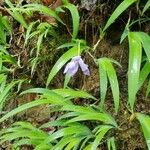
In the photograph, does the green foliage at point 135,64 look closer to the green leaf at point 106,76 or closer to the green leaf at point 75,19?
the green leaf at point 106,76

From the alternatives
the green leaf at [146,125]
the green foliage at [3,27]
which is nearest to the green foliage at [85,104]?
the green leaf at [146,125]

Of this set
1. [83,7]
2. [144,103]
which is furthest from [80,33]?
[144,103]

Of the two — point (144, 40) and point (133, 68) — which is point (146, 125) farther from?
point (144, 40)

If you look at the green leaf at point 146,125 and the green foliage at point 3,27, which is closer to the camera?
the green leaf at point 146,125

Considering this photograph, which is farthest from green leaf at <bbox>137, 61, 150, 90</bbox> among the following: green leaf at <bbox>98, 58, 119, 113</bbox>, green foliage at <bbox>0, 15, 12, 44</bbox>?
green foliage at <bbox>0, 15, 12, 44</bbox>

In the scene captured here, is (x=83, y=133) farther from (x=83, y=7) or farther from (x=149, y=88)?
(x=83, y=7)

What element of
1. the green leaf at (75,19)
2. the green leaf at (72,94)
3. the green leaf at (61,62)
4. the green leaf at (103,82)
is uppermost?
the green leaf at (75,19)

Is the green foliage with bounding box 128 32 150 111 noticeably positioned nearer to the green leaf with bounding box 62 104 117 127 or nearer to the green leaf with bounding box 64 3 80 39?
the green leaf with bounding box 62 104 117 127

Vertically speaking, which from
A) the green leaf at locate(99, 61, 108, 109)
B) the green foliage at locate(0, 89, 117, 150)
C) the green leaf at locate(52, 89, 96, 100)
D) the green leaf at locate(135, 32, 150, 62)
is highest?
the green leaf at locate(135, 32, 150, 62)
